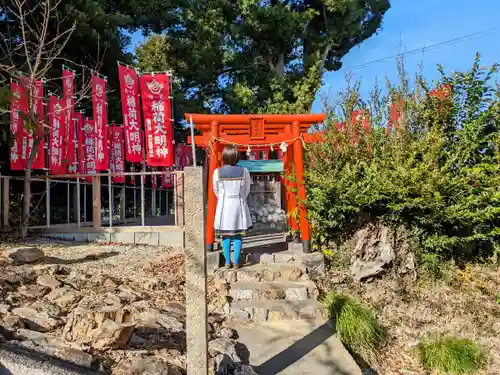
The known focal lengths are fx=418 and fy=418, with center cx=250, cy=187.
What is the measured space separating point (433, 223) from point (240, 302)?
302 centimetres

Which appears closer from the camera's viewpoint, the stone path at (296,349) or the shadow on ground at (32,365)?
the shadow on ground at (32,365)

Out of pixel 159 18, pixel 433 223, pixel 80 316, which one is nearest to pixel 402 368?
pixel 433 223

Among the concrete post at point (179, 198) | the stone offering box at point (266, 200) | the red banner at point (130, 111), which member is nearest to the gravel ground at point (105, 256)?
the concrete post at point (179, 198)

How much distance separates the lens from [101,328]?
3.49m

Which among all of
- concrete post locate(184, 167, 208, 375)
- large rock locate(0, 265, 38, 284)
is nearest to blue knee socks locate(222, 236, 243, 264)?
large rock locate(0, 265, 38, 284)

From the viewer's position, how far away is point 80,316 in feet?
11.9

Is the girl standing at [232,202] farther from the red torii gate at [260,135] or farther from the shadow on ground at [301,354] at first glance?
the shadow on ground at [301,354]

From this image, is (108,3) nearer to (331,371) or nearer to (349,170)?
(349,170)

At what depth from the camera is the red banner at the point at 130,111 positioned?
9.94 meters

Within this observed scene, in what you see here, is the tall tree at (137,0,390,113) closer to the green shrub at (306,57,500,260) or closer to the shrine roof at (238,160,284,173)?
the shrine roof at (238,160,284,173)

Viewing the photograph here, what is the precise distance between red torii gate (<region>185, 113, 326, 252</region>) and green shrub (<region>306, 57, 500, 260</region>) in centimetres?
22

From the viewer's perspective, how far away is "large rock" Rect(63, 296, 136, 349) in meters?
3.45

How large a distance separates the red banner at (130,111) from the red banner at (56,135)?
1.39 meters

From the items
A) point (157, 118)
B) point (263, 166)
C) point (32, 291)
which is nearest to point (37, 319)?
point (32, 291)
